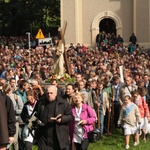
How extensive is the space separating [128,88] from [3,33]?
36.2m

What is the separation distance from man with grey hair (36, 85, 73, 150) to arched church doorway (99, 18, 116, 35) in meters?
29.8

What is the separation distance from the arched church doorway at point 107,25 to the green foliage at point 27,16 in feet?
31.3

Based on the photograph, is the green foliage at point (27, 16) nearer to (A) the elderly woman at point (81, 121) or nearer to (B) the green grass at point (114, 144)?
(B) the green grass at point (114, 144)

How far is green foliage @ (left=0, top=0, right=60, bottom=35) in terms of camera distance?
4488 cm

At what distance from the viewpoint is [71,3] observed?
34500 mm

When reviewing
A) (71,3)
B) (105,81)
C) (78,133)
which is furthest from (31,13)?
(78,133)

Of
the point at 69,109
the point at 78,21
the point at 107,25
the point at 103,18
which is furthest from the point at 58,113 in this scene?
the point at 107,25

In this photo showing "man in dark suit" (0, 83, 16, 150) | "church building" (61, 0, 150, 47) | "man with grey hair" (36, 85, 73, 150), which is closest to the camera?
"man in dark suit" (0, 83, 16, 150)

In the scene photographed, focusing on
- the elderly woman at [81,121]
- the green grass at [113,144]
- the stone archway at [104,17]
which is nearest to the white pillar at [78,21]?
the stone archway at [104,17]

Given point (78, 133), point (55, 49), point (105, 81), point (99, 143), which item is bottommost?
point (99, 143)

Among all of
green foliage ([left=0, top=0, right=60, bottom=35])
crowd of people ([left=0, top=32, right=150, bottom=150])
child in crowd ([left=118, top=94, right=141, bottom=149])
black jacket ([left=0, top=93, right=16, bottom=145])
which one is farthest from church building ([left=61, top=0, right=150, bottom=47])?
black jacket ([left=0, top=93, right=16, bottom=145])

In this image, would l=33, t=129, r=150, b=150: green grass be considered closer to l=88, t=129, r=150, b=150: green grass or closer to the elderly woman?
l=88, t=129, r=150, b=150: green grass

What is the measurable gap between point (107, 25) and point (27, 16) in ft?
39.7

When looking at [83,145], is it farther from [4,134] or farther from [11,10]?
[11,10]
